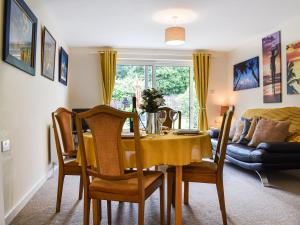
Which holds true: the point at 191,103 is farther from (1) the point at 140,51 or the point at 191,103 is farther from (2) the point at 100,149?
(2) the point at 100,149

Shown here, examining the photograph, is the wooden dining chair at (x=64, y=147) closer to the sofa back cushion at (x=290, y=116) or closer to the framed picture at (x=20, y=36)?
the framed picture at (x=20, y=36)

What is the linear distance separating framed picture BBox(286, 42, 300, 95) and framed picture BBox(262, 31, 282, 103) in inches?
10.2

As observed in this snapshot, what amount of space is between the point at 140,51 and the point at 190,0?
9.74ft

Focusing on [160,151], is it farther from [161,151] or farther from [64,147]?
[64,147]

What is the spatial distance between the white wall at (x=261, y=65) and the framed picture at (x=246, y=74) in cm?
10

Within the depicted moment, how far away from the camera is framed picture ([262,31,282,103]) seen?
183 inches

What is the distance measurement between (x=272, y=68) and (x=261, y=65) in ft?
1.39

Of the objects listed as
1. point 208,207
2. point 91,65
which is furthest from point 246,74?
point 208,207

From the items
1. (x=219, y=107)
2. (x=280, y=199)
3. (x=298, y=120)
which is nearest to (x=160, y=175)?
(x=280, y=199)

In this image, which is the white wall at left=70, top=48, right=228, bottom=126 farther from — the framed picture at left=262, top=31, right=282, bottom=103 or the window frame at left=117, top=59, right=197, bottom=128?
the framed picture at left=262, top=31, right=282, bottom=103

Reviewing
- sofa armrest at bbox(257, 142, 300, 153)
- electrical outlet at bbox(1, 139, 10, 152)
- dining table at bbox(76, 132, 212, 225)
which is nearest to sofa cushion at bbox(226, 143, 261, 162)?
sofa armrest at bbox(257, 142, 300, 153)

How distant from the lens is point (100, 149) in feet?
5.87

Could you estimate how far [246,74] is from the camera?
5.76 m

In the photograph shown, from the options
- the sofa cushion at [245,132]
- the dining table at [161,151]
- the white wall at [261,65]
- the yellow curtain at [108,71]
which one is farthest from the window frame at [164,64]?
the dining table at [161,151]
